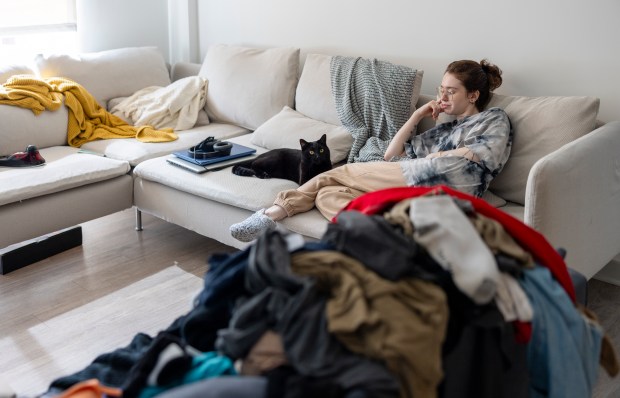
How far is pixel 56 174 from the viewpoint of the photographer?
301 centimetres

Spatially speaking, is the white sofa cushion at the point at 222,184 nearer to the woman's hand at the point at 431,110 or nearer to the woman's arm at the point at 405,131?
the woman's arm at the point at 405,131

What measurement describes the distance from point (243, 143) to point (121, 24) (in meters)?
1.44

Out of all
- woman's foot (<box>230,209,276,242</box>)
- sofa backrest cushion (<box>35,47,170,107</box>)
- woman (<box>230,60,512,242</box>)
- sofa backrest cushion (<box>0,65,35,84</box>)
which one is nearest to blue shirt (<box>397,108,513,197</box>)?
woman (<box>230,60,512,242</box>)

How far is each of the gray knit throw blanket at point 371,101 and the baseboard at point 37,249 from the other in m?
1.40

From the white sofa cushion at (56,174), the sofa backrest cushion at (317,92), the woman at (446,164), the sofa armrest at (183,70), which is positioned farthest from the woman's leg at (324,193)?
the sofa armrest at (183,70)

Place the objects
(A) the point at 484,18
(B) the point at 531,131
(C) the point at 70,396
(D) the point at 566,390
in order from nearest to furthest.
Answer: (C) the point at 70,396 < (D) the point at 566,390 < (B) the point at 531,131 < (A) the point at 484,18

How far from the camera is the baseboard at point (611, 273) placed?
120 inches

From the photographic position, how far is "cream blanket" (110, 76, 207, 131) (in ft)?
12.4

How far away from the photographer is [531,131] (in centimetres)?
271

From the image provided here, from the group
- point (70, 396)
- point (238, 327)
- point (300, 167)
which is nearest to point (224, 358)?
point (238, 327)

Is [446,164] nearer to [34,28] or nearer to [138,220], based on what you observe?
[138,220]

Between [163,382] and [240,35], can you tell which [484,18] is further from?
[163,382]

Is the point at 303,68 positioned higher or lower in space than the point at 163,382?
higher

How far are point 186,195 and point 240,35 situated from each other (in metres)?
1.57
